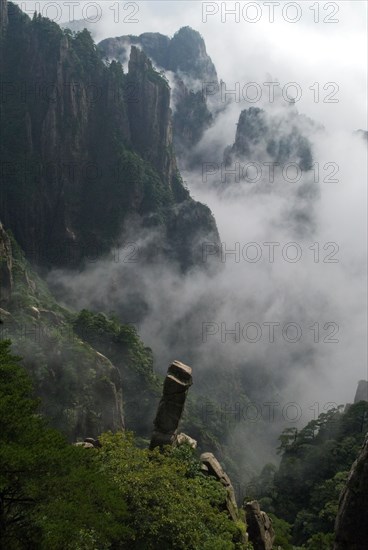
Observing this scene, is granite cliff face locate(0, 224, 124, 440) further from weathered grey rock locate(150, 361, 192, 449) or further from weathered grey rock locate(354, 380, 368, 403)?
weathered grey rock locate(354, 380, 368, 403)

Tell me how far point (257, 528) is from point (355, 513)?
14.5 m

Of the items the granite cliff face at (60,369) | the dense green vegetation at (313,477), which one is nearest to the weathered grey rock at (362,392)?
the dense green vegetation at (313,477)

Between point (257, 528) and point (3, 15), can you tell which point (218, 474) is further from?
point (3, 15)

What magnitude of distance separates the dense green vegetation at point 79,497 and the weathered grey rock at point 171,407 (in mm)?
7929

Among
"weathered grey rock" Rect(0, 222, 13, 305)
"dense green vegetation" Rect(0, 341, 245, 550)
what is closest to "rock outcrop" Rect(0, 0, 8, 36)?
"weathered grey rock" Rect(0, 222, 13, 305)

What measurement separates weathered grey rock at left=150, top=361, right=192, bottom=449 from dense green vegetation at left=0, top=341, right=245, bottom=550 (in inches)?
312

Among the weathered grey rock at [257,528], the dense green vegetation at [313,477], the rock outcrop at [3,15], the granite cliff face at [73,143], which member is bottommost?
the dense green vegetation at [313,477]

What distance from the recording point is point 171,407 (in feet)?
110

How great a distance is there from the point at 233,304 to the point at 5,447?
5677 inches

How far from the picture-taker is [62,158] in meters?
115

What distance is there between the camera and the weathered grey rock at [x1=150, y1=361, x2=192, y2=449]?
32844mm

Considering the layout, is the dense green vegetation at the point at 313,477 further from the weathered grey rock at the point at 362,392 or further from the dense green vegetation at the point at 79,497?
the weathered grey rock at the point at 362,392

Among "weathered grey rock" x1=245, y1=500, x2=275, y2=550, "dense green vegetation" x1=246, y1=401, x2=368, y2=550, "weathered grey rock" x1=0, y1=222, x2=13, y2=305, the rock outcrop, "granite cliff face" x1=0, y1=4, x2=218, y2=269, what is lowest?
"dense green vegetation" x1=246, y1=401, x2=368, y2=550

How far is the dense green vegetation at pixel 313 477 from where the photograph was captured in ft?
173
